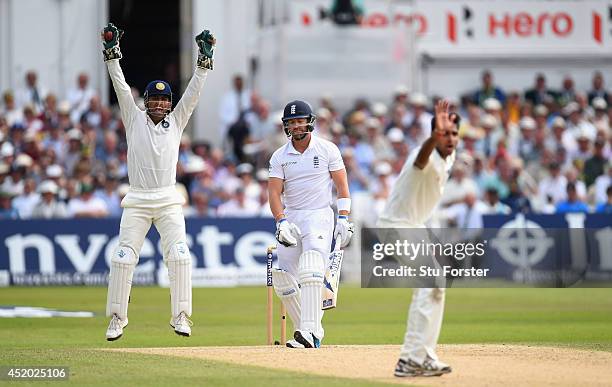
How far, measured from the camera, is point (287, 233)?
1182 cm

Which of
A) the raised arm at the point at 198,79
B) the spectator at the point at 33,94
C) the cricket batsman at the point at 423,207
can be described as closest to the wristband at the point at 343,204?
the raised arm at the point at 198,79

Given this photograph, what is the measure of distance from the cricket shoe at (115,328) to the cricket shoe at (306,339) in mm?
1503

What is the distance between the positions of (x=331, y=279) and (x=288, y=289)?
15.2 inches

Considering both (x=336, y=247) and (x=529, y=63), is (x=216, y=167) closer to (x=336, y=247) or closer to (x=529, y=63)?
(x=529, y=63)

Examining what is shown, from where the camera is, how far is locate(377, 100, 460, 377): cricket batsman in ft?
31.4

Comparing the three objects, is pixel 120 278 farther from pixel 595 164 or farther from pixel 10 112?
pixel 595 164

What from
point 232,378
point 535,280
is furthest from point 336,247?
point 535,280

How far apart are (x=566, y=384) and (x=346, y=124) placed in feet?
49.5

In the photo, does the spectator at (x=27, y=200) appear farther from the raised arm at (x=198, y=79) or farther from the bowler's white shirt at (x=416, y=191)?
the bowler's white shirt at (x=416, y=191)

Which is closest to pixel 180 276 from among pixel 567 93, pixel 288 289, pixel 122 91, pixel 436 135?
pixel 288 289

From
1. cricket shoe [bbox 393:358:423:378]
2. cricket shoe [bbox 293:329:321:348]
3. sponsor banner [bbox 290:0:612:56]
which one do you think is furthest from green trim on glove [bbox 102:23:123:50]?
sponsor banner [bbox 290:0:612:56]

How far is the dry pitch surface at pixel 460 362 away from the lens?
32.2ft

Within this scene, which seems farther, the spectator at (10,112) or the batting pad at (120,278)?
the spectator at (10,112)

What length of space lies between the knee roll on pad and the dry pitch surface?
60cm
